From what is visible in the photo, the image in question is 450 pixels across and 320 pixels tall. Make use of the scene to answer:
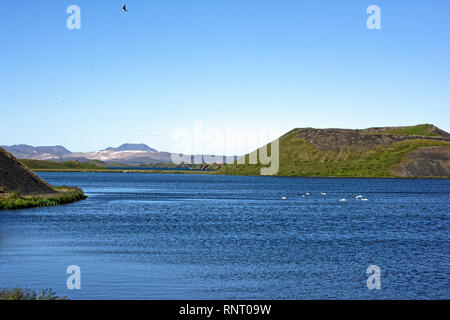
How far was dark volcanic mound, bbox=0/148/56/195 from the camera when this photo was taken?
74750 mm

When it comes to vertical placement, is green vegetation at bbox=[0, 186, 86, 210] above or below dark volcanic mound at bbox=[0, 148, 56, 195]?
below

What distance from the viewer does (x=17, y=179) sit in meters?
78.1

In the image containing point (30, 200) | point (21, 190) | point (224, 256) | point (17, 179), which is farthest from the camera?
point (17, 179)

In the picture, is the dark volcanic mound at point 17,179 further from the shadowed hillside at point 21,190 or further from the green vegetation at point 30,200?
the green vegetation at point 30,200

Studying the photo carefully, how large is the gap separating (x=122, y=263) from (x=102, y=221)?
90.6 feet

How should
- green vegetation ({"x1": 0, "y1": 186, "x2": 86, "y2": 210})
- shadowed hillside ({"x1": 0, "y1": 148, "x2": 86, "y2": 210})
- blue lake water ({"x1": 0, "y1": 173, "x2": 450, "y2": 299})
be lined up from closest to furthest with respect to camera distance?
blue lake water ({"x1": 0, "y1": 173, "x2": 450, "y2": 299}), green vegetation ({"x1": 0, "y1": 186, "x2": 86, "y2": 210}), shadowed hillside ({"x1": 0, "y1": 148, "x2": 86, "y2": 210})

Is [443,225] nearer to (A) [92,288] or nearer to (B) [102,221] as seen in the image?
(B) [102,221]

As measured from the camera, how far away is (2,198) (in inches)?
2761

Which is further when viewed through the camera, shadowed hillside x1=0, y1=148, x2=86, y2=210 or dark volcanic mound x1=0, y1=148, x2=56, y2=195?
dark volcanic mound x1=0, y1=148, x2=56, y2=195

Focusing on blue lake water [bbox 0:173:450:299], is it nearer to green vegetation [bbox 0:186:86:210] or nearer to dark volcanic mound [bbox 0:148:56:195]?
green vegetation [bbox 0:186:86:210]

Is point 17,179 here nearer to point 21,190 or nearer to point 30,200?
point 21,190

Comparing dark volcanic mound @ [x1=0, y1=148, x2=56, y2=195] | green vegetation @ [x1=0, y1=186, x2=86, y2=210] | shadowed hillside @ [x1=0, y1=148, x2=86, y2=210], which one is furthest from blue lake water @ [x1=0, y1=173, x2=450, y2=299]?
dark volcanic mound @ [x1=0, y1=148, x2=56, y2=195]

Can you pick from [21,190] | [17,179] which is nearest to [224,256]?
[21,190]
